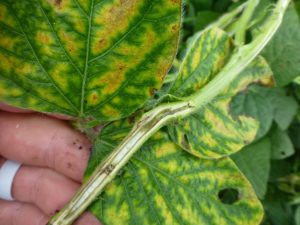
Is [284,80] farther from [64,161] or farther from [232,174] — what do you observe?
[64,161]

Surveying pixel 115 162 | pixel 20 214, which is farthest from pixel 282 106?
pixel 20 214

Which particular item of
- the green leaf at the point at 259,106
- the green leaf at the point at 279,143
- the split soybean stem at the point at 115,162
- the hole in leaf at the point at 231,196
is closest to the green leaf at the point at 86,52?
the split soybean stem at the point at 115,162

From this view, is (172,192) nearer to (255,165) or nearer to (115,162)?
(115,162)

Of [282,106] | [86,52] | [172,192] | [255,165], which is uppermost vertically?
[86,52]

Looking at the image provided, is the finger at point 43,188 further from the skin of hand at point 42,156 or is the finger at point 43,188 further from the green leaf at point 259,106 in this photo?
the green leaf at point 259,106

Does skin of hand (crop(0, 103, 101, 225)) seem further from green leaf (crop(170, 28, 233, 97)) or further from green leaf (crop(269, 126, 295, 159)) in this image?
green leaf (crop(269, 126, 295, 159))

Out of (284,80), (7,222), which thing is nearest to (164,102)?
(284,80)

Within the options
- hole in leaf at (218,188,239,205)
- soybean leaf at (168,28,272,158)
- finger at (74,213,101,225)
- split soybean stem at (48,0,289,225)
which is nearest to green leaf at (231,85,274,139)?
soybean leaf at (168,28,272,158)
